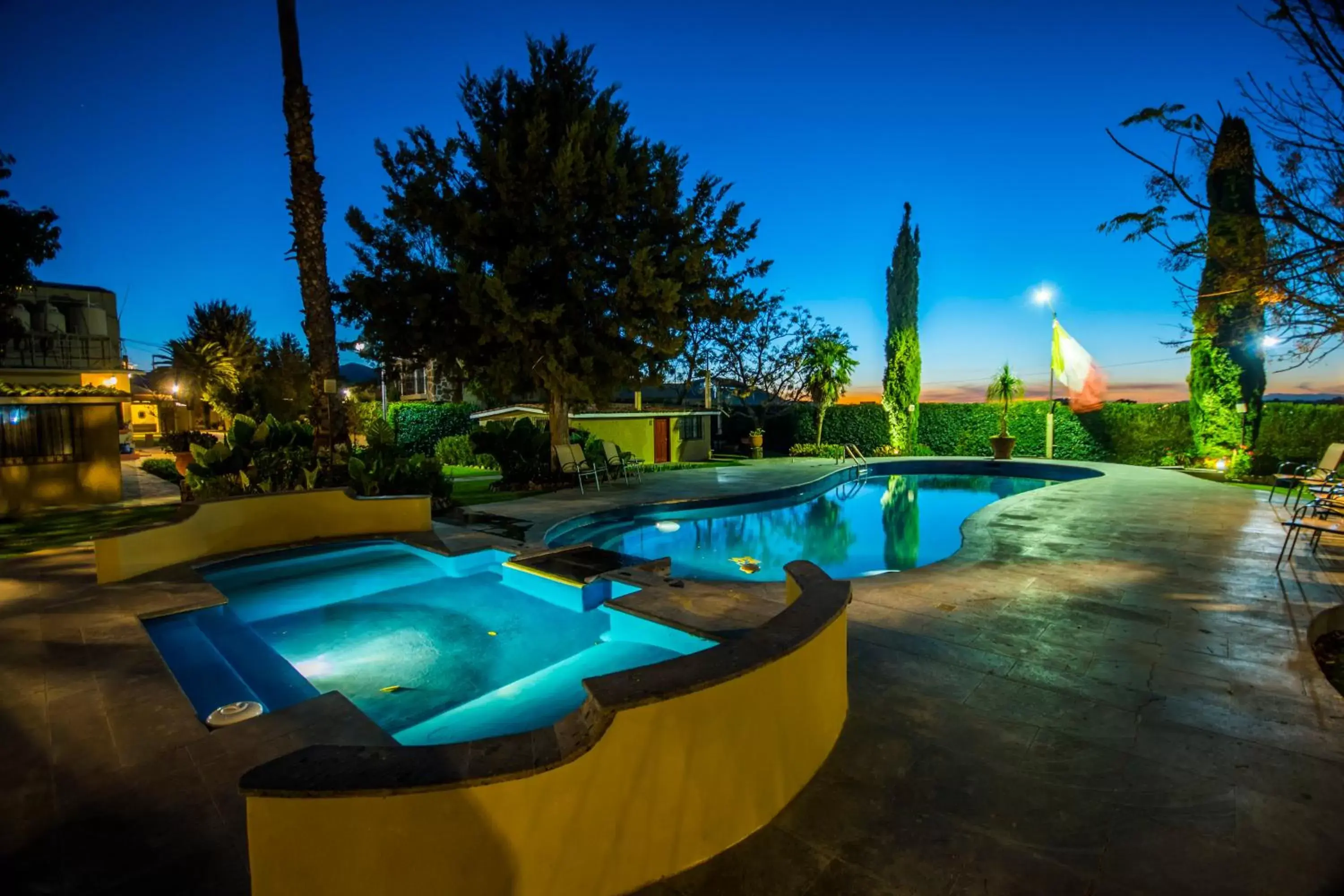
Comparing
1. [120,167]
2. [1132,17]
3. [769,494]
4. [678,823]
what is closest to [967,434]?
[769,494]

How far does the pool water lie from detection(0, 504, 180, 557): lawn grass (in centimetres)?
654

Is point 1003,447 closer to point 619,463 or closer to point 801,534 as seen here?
point 801,534

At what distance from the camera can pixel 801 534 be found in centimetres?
1093

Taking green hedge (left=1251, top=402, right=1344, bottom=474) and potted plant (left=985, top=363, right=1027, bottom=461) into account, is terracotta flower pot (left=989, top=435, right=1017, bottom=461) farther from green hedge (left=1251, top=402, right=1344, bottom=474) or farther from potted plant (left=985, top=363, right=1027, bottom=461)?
green hedge (left=1251, top=402, right=1344, bottom=474)

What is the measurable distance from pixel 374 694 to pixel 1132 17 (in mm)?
9223

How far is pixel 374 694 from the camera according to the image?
482 cm

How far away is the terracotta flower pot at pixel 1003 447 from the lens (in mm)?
21297

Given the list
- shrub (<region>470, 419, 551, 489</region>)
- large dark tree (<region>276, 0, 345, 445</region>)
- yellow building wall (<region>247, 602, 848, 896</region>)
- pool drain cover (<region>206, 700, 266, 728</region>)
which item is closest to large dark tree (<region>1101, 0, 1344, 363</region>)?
yellow building wall (<region>247, 602, 848, 896</region>)

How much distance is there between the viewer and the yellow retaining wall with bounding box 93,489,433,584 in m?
6.45

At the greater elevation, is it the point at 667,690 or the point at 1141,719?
the point at 667,690

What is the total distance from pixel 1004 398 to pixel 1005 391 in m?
0.30

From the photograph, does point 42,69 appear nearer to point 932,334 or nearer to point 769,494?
point 769,494

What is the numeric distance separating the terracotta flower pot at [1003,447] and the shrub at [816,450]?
229 inches

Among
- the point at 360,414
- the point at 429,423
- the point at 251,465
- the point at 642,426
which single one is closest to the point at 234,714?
the point at 251,465
